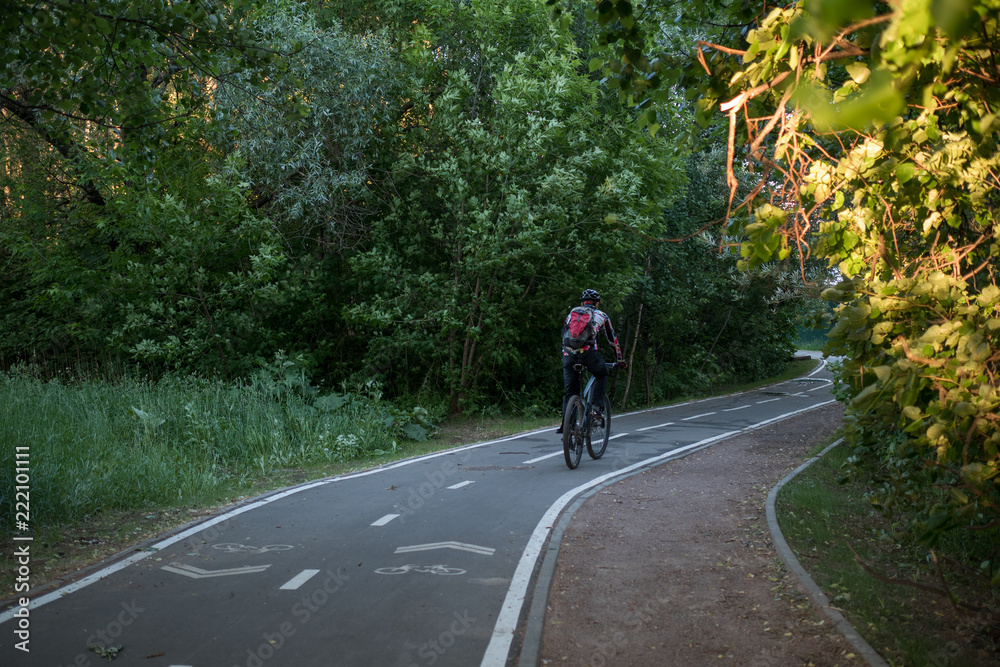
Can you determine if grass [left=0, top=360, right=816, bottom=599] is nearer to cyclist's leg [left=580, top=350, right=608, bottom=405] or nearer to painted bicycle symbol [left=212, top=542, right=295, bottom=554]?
painted bicycle symbol [left=212, top=542, right=295, bottom=554]

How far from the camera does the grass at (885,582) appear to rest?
456 cm

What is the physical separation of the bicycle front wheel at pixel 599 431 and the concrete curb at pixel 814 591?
3197 mm

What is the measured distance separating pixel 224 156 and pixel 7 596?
12523 millimetres

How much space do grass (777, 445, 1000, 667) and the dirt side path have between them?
0.84ft

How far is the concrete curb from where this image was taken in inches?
175

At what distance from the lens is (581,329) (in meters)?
10.9

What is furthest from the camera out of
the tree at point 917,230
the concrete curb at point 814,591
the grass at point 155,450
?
the grass at point 155,450

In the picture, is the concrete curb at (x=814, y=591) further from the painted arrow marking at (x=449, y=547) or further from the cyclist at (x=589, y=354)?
the cyclist at (x=589, y=354)

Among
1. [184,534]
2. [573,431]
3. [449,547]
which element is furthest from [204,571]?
[573,431]

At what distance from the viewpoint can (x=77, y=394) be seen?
1190 centimetres

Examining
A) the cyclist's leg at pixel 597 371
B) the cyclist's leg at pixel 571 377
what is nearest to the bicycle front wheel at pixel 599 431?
the cyclist's leg at pixel 597 371

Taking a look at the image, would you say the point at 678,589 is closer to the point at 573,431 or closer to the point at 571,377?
the point at 573,431

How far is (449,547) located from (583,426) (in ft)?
15.4

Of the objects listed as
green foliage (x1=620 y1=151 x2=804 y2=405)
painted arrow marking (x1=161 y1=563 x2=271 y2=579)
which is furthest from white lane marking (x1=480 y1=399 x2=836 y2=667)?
green foliage (x1=620 y1=151 x2=804 y2=405)
